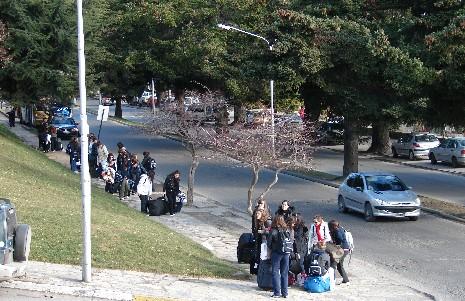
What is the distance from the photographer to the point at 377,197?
1001 inches

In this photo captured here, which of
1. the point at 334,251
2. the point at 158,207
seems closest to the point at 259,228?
the point at 334,251

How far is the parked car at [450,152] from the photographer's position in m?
43.2

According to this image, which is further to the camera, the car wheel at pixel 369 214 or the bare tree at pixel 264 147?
the car wheel at pixel 369 214

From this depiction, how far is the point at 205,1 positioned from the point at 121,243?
109 feet

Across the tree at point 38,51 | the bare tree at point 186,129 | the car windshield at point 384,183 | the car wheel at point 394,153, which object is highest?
the tree at point 38,51

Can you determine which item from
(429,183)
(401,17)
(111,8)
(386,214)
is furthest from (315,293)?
(111,8)

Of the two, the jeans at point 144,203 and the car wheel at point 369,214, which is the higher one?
the jeans at point 144,203

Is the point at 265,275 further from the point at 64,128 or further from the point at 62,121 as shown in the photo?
the point at 62,121

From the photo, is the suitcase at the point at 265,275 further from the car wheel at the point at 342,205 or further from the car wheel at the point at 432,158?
the car wheel at the point at 432,158

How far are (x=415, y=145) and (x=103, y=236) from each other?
3419 centimetres

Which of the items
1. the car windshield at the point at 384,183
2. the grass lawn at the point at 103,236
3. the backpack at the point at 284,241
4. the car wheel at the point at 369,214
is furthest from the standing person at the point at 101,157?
the backpack at the point at 284,241

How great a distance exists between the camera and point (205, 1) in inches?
1889

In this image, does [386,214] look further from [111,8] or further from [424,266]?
[111,8]

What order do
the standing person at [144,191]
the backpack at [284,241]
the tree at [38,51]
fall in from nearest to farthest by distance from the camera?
the backpack at [284,241] < the standing person at [144,191] < the tree at [38,51]
